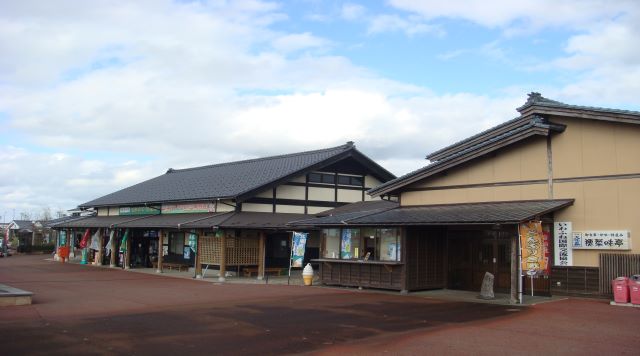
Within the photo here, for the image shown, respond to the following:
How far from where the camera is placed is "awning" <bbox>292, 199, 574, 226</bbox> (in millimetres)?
14790

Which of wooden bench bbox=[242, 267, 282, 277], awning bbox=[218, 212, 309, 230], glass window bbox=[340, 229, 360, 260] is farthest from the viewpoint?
wooden bench bbox=[242, 267, 282, 277]

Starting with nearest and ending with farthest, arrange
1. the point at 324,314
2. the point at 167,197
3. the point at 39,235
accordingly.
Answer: the point at 324,314, the point at 167,197, the point at 39,235

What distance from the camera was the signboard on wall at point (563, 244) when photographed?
15508 millimetres

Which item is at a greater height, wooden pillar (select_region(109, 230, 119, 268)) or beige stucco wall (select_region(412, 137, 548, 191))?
beige stucco wall (select_region(412, 137, 548, 191))

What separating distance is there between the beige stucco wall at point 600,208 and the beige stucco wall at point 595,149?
324 millimetres

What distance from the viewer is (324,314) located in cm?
1258

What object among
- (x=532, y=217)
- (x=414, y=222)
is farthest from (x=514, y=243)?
(x=414, y=222)

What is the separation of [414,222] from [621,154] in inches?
230

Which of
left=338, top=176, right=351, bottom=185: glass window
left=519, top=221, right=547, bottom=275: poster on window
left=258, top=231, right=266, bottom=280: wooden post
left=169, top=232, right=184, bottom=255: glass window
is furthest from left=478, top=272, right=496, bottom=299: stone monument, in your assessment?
left=169, top=232, right=184, bottom=255: glass window

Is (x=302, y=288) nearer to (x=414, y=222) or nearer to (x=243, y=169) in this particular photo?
(x=414, y=222)

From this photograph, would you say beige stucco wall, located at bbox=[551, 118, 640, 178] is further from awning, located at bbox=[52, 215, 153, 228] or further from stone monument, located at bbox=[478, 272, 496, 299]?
awning, located at bbox=[52, 215, 153, 228]

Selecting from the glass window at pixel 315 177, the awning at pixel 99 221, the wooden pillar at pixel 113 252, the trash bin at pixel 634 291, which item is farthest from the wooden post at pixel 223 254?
the trash bin at pixel 634 291

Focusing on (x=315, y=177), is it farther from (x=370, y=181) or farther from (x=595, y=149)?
(x=595, y=149)

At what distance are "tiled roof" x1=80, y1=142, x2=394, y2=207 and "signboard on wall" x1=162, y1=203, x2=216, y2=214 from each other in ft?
1.44
